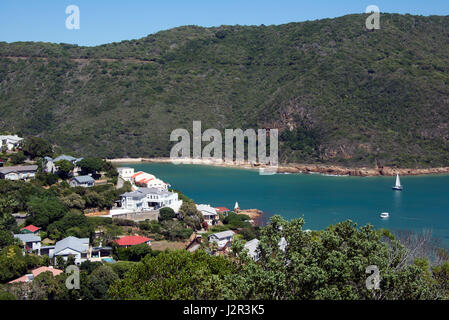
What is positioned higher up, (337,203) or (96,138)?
(96,138)

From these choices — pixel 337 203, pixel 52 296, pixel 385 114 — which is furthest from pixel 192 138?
pixel 52 296

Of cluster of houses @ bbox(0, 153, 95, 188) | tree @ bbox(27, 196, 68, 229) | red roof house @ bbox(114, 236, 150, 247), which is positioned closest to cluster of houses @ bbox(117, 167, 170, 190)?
cluster of houses @ bbox(0, 153, 95, 188)

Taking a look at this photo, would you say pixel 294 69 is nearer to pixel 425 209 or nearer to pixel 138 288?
pixel 425 209

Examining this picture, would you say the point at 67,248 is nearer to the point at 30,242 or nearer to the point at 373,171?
the point at 30,242

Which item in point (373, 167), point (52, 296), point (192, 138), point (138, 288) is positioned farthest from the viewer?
point (192, 138)

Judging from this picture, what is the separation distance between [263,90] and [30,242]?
253 feet

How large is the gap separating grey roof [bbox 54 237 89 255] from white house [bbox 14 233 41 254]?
854 millimetres

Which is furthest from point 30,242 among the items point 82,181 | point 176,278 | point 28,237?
point 176,278

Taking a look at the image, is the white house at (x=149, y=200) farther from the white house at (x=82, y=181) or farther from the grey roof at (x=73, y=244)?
the grey roof at (x=73, y=244)

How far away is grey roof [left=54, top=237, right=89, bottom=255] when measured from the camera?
23.5 metres

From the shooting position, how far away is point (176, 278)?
42.0 ft

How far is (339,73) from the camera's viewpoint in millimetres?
86125
